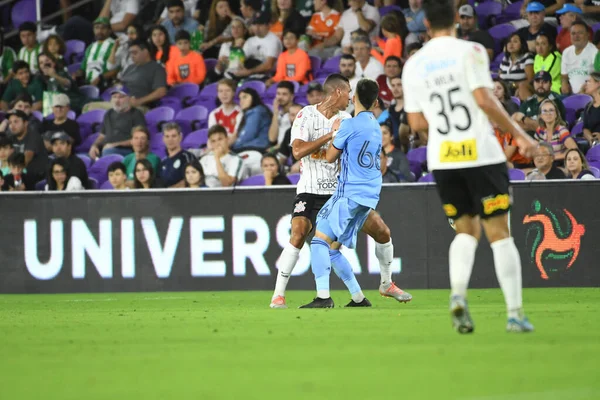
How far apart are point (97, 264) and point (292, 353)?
971cm

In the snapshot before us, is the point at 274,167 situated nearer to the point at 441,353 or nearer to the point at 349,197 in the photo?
the point at 349,197

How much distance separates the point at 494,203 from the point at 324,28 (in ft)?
41.8

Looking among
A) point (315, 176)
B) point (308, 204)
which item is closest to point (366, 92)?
point (315, 176)

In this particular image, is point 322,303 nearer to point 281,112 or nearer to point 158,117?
point 281,112

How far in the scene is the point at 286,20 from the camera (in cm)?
1948

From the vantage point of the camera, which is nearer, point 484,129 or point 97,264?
point 484,129

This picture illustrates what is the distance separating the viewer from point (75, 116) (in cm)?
Result: 2027

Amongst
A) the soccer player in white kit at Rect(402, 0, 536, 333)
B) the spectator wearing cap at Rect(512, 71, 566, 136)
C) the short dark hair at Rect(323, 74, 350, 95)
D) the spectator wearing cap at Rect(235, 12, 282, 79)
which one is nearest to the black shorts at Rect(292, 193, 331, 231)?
the short dark hair at Rect(323, 74, 350, 95)

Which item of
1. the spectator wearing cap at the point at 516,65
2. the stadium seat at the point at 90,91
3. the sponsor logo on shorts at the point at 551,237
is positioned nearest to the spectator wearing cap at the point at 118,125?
the stadium seat at the point at 90,91

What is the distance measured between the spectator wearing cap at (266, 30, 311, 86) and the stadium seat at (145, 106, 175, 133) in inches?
81.4

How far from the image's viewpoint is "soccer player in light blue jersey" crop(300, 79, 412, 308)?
1023cm

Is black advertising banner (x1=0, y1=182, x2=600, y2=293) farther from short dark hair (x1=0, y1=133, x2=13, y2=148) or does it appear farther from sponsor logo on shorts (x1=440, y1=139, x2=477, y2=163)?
sponsor logo on shorts (x1=440, y1=139, x2=477, y2=163)

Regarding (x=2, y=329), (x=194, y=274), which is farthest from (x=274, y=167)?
(x=2, y=329)

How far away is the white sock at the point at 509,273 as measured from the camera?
6.82 metres
